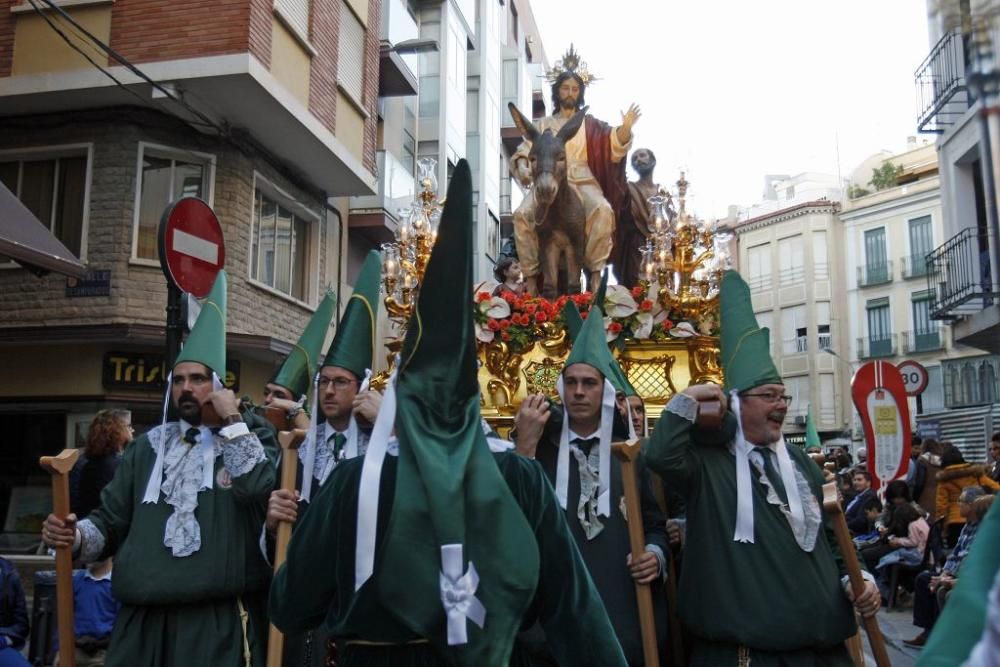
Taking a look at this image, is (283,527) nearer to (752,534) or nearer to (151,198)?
(752,534)

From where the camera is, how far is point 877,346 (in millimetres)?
41688

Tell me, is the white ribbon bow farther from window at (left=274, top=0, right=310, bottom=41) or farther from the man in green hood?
window at (left=274, top=0, right=310, bottom=41)

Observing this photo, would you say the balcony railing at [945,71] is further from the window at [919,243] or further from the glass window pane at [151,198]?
the window at [919,243]

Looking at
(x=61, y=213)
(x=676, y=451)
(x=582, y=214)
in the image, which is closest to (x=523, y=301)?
(x=582, y=214)

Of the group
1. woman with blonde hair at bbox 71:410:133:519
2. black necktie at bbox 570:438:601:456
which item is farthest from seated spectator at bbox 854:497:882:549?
woman with blonde hair at bbox 71:410:133:519

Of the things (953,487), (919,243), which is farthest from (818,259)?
(953,487)

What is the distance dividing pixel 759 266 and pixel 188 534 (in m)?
45.2

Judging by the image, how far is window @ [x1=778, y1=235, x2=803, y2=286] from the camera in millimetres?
45375

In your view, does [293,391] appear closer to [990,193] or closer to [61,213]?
[990,193]

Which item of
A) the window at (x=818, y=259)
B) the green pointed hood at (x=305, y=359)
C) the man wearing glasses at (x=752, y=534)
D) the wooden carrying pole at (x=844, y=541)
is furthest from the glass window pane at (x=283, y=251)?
the window at (x=818, y=259)

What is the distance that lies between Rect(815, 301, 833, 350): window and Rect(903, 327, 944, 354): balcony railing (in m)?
4.50

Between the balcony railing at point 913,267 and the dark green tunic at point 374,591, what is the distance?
132ft

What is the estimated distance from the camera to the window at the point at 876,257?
4181 centimetres

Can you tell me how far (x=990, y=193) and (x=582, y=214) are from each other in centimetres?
856
